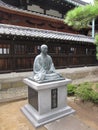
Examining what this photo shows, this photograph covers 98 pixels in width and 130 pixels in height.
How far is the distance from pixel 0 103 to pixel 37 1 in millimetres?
8788

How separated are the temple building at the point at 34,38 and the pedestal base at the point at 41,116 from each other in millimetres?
3483

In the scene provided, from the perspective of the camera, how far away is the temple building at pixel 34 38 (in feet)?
24.6

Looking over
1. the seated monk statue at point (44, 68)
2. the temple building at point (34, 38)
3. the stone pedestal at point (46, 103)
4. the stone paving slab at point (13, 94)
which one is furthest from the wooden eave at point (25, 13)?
the stone pedestal at point (46, 103)

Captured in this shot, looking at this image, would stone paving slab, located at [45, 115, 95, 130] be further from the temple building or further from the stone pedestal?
the temple building

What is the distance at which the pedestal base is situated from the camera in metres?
4.00

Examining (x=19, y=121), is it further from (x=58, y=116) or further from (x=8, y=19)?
(x=8, y=19)

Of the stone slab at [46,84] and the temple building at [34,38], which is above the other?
the temple building at [34,38]

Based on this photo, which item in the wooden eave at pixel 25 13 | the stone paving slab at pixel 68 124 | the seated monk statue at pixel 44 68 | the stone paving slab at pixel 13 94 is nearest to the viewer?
the stone paving slab at pixel 68 124

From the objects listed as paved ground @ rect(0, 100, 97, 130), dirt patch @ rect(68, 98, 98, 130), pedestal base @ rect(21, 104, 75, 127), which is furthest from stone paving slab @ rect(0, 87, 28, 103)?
dirt patch @ rect(68, 98, 98, 130)

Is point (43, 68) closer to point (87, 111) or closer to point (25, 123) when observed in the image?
point (25, 123)

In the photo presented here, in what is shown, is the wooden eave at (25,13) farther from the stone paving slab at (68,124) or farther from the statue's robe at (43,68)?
the stone paving slab at (68,124)

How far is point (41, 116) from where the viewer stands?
4.09 m

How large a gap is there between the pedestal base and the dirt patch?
16.0 inches

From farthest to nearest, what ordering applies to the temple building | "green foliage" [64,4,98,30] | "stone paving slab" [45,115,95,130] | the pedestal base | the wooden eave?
1. the wooden eave
2. the temple building
3. "green foliage" [64,4,98,30]
4. the pedestal base
5. "stone paving slab" [45,115,95,130]
